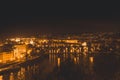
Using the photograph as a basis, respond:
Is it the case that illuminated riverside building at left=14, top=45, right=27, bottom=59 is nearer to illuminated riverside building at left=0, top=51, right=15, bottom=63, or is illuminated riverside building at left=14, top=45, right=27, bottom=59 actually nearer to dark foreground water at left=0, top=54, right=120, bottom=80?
illuminated riverside building at left=0, top=51, right=15, bottom=63

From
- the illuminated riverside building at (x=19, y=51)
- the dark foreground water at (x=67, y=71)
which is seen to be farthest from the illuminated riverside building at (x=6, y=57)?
the dark foreground water at (x=67, y=71)

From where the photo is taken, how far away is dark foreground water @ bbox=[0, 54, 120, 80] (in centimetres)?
1284

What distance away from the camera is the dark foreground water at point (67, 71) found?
12.8 meters

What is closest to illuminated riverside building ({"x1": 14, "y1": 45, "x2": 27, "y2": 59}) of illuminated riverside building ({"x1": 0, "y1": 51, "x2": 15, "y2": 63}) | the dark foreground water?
illuminated riverside building ({"x1": 0, "y1": 51, "x2": 15, "y2": 63})

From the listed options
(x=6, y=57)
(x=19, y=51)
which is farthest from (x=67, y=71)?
(x=19, y=51)

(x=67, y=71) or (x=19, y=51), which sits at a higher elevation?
(x=19, y=51)

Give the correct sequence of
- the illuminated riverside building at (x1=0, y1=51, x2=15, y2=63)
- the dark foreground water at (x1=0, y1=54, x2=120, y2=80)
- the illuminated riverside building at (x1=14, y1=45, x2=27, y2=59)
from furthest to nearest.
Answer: the illuminated riverside building at (x1=14, y1=45, x2=27, y2=59)
the illuminated riverside building at (x1=0, y1=51, x2=15, y2=63)
the dark foreground water at (x1=0, y1=54, x2=120, y2=80)

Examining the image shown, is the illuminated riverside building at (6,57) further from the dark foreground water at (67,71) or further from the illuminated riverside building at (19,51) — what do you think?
the dark foreground water at (67,71)

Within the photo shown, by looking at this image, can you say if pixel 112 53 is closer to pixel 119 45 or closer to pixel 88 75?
pixel 119 45

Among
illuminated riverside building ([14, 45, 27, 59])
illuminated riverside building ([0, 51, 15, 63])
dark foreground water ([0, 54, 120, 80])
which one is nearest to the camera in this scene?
dark foreground water ([0, 54, 120, 80])

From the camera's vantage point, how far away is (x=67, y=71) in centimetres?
1442

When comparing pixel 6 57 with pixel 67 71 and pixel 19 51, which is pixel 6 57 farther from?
pixel 67 71

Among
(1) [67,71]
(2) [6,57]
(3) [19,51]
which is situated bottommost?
(1) [67,71]

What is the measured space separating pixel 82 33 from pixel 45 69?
8.84 meters
